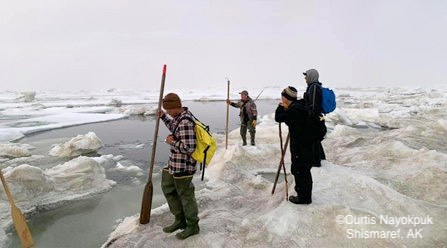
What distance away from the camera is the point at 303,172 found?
169 inches

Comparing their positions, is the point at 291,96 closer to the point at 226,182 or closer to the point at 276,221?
the point at 276,221

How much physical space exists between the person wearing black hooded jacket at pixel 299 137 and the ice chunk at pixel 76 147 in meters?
9.03

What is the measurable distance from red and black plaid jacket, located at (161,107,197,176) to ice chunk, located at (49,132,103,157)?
8407 millimetres

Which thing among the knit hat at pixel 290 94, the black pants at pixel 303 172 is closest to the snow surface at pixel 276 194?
the black pants at pixel 303 172

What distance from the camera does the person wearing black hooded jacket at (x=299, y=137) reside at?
415 centimetres

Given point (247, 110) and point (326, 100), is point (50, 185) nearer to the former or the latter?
point (247, 110)

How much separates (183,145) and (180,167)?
0.34m

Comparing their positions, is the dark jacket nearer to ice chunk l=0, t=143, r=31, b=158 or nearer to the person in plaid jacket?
the person in plaid jacket

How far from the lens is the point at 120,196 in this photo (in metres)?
6.88

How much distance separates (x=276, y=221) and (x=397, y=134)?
10.2 meters

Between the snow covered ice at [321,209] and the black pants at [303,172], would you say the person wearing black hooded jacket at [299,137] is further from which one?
the snow covered ice at [321,209]

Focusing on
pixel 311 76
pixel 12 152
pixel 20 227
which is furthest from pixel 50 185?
pixel 311 76

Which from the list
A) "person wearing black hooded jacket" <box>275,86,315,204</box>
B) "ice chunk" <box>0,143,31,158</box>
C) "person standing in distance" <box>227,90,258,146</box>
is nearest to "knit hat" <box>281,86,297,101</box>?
"person wearing black hooded jacket" <box>275,86,315,204</box>

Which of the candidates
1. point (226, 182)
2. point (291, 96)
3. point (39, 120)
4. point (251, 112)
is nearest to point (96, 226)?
point (226, 182)
